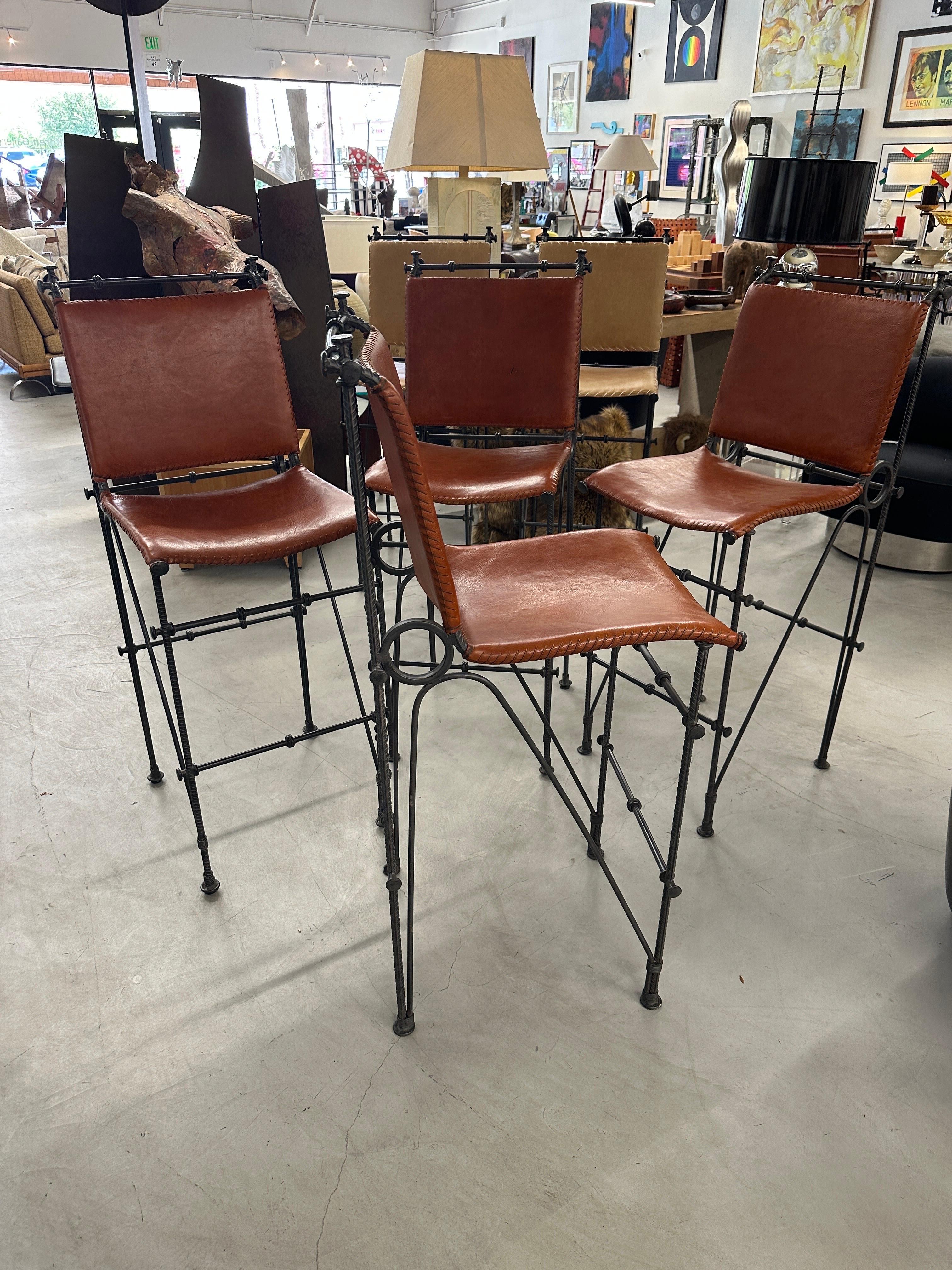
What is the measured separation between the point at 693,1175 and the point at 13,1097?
3.26 feet

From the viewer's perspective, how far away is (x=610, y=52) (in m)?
9.98

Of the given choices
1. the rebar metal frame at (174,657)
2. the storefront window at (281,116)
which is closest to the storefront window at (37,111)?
the storefront window at (281,116)

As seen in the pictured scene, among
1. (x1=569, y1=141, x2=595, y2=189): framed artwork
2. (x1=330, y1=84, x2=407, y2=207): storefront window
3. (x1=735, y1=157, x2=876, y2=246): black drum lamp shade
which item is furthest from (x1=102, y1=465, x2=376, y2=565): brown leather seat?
(x1=330, y1=84, x2=407, y2=207): storefront window

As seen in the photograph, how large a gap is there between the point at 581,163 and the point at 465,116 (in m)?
8.91

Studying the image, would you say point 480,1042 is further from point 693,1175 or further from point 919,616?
point 919,616

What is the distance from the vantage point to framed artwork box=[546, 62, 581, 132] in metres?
10.6

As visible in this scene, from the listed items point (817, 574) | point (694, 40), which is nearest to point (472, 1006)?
point (817, 574)

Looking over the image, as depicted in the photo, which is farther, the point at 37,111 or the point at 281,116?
the point at 281,116

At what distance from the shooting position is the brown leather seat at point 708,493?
1.66 meters

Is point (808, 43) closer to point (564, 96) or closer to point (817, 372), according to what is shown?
point (564, 96)

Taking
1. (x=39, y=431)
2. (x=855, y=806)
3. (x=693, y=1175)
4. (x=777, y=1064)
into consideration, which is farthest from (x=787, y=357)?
(x=39, y=431)

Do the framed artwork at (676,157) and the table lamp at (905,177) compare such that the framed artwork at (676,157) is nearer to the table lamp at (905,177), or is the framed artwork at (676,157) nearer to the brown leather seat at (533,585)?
the table lamp at (905,177)

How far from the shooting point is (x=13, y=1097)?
4.22 feet

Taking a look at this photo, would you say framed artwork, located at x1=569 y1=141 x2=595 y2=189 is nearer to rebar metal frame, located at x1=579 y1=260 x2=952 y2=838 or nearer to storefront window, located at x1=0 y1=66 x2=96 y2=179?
storefront window, located at x1=0 y1=66 x2=96 y2=179
